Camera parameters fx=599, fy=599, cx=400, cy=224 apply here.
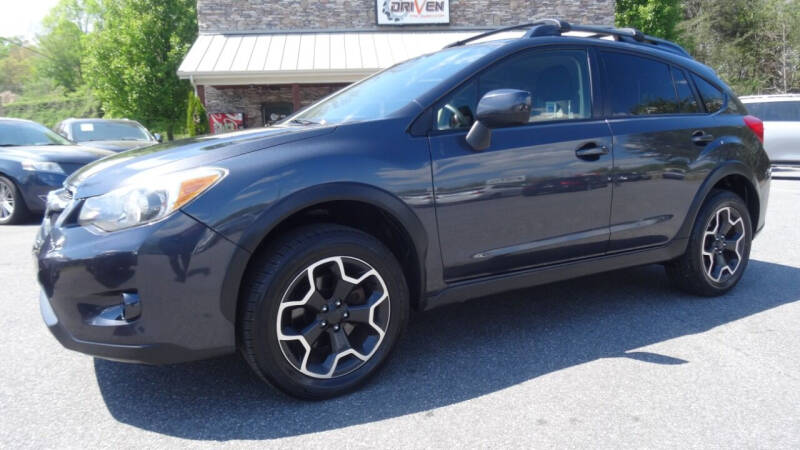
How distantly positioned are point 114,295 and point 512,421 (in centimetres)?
168

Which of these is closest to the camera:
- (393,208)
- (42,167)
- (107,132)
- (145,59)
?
(393,208)

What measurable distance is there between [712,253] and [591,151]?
4.58 feet

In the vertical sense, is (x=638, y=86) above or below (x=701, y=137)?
above

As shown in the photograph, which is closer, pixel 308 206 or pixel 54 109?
pixel 308 206

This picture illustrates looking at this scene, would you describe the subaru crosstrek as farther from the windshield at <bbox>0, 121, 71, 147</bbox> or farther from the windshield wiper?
the windshield at <bbox>0, 121, 71, 147</bbox>

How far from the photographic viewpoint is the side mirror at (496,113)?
2871 mm

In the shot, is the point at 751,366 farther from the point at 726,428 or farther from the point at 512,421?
the point at 512,421

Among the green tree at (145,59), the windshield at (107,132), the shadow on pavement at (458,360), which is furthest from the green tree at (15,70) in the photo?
the shadow on pavement at (458,360)

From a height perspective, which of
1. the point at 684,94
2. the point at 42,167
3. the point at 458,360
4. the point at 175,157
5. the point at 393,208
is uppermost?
the point at 684,94

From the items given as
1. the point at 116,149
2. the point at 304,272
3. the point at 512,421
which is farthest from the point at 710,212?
the point at 116,149

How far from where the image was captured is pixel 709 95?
13.5ft

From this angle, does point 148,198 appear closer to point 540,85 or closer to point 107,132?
point 540,85

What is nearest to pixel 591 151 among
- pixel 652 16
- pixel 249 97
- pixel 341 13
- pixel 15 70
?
pixel 341 13

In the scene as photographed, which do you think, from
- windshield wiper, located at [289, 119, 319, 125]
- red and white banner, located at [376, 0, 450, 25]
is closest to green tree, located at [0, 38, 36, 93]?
red and white banner, located at [376, 0, 450, 25]
